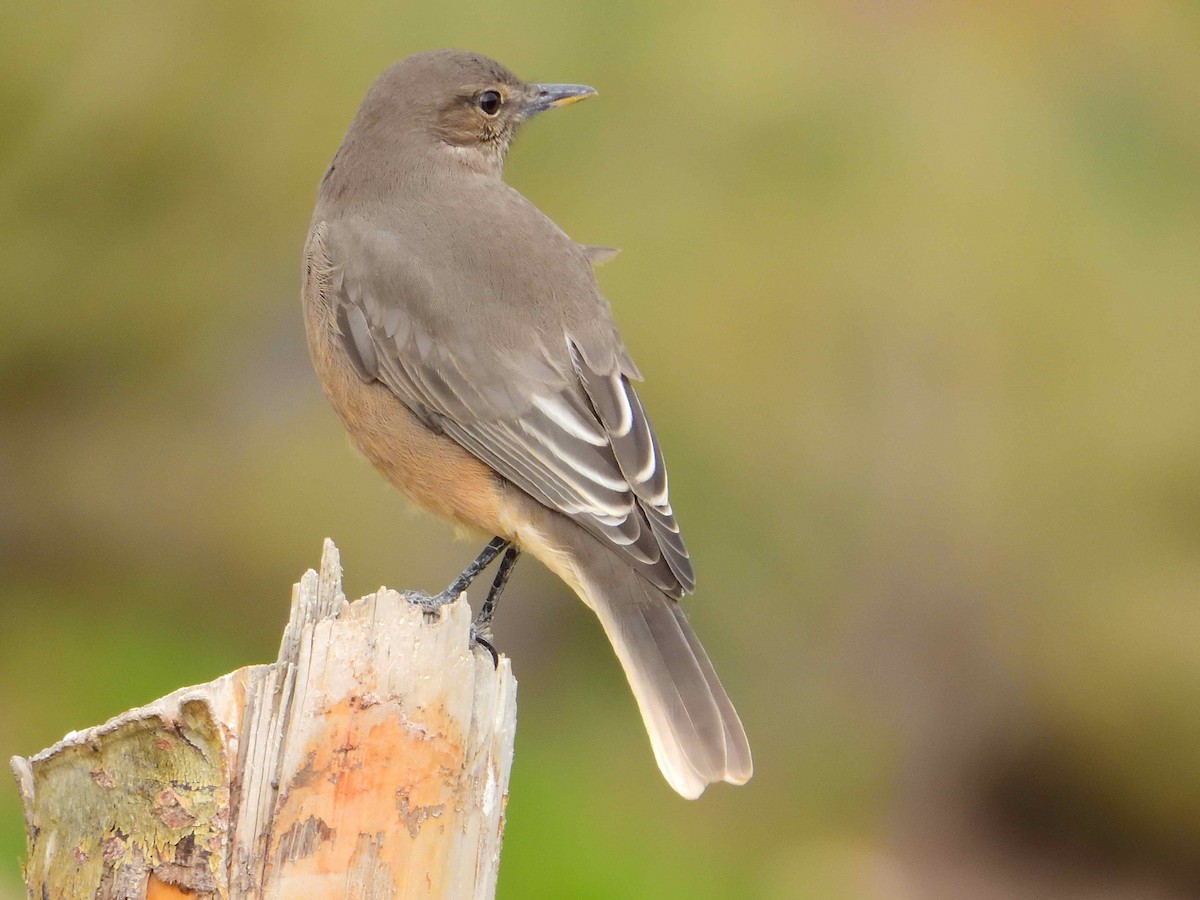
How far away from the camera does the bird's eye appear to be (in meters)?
5.65

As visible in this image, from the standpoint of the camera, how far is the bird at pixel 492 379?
449 centimetres

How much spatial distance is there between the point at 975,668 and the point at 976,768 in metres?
0.60

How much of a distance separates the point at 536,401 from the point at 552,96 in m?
1.59

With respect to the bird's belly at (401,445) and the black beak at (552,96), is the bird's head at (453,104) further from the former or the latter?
the bird's belly at (401,445)

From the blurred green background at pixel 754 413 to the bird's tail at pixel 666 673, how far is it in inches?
138

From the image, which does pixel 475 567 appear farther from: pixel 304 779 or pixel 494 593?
pixel 304 779

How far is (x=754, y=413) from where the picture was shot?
8.38 metres

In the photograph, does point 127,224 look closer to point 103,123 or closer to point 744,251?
point 103,123

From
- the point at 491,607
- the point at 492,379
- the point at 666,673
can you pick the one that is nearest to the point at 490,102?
the point at 492,379

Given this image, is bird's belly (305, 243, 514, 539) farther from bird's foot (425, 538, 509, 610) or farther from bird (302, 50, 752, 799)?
bird's foot (425, 538, 509, 610)

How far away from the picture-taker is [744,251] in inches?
341

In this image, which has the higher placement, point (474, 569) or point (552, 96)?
point (552, 96)

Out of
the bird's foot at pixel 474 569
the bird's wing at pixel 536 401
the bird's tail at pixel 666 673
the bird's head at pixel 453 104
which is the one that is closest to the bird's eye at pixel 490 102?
the bird's head at pixel 453 104

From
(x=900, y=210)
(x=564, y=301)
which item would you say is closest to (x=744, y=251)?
(x=900, y=210)
